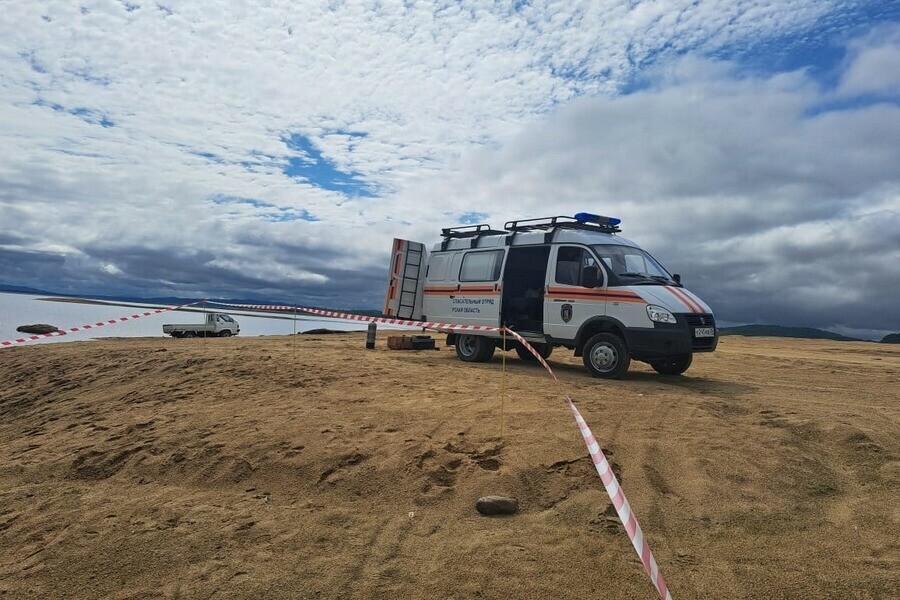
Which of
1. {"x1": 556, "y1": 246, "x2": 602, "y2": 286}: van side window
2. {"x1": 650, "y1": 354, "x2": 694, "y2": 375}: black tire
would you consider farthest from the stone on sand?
{"x1": 650, "y1": 354, "x2": 694, "y2": 375}: black tire

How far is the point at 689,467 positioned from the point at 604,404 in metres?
2.42

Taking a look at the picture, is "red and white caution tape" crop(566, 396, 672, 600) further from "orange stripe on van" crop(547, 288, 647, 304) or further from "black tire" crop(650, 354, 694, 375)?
"black tire" crop(650, 354, 694, 375)

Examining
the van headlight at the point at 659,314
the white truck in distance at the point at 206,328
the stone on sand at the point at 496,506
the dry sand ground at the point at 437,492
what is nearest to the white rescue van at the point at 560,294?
the van headlight at the point at 659,314

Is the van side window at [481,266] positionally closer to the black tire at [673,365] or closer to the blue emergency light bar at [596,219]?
the blue emergency light bar at [596,219]

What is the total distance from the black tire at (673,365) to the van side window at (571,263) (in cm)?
222

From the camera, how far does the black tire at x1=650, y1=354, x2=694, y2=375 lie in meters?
11.2

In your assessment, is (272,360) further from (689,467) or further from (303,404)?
(689,467)

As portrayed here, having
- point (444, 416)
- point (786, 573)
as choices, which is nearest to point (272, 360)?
point (444, 416)

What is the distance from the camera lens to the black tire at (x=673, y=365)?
1116cm

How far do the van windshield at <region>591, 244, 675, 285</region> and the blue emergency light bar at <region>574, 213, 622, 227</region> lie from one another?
96 centimetres

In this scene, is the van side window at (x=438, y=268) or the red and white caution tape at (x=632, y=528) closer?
the red and white caution tape at (x=632, y=528)

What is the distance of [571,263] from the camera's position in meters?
11.3

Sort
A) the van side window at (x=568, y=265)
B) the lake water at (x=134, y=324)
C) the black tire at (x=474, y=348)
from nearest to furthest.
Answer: the van side window at (x=568, y=265) → the black tire at (x=474, y=348) → the lake water at (x=134, y=324)

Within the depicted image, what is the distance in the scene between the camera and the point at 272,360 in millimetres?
11492
